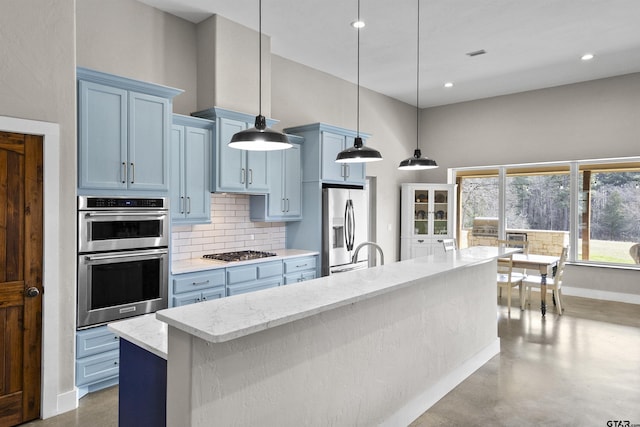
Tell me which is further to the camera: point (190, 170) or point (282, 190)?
point (282, 190)

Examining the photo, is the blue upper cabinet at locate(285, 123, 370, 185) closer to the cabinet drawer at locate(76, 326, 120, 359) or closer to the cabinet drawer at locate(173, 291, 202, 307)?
the cabinet drawer at locate(173, 291, 202, 307)

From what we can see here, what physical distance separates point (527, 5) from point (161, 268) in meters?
4.42

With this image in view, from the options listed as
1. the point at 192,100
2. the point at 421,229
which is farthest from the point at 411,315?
the point at 421,229

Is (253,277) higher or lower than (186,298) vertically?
higher

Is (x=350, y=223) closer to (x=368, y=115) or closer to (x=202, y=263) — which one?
(x=202, y=263)

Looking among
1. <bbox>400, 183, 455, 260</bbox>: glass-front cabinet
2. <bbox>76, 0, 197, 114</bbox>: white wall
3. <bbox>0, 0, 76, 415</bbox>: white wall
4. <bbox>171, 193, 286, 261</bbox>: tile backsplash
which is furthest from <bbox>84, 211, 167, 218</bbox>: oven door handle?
<bbox>400, 183, 455, 260</bbox>: glass-front cabinet

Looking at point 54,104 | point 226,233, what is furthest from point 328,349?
point 226,233

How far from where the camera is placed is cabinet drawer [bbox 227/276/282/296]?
13.3ft

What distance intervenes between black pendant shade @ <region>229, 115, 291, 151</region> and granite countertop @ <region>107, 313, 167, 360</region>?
1.16 meters

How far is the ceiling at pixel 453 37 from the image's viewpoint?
13.6ft

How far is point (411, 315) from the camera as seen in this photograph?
2770 millimetres

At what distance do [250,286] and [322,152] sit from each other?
1948 mm

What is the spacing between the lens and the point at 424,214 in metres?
7.61

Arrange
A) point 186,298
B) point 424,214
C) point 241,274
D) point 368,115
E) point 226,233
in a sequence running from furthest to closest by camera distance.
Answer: point 424,214
point 368,115
point 226,233
point 241,274
point 186,298
